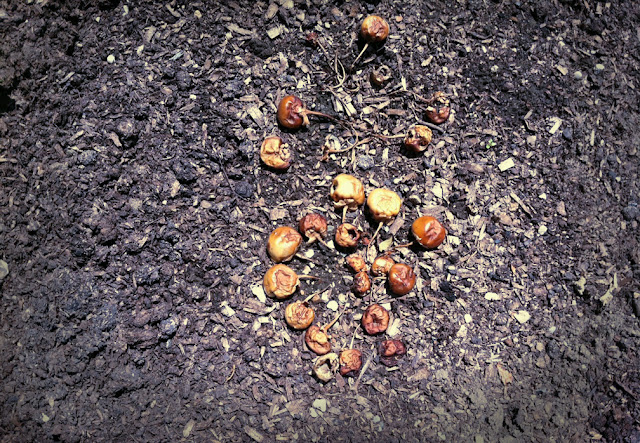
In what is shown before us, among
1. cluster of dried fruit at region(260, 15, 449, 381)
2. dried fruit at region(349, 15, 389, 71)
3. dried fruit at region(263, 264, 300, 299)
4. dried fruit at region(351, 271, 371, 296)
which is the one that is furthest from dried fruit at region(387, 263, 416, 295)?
dried fruit at region(349, 15, 389, 71)

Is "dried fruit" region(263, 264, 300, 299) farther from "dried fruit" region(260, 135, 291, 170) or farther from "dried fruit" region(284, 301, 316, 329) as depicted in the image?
"dried fruit" region(260, 135, 291, 170)

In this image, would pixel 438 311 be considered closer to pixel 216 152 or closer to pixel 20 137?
pixel 216 152

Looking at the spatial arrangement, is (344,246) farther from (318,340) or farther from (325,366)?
(325,366)

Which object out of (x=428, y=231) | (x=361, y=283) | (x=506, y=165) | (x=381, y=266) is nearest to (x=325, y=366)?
(x=361, y=283)

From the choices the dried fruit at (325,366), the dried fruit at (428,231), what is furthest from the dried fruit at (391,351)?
the dried fruit at (428,231)

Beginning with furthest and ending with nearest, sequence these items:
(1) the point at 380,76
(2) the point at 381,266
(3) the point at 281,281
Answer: (1) the point at 380,76 → (2) the point at 381,266 → (3) the point at 281,281
